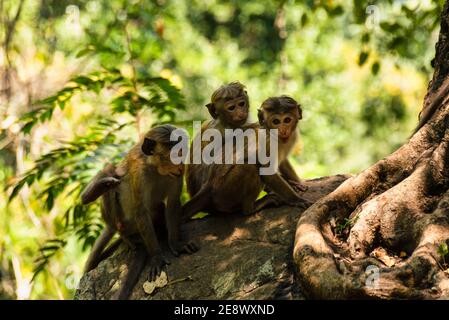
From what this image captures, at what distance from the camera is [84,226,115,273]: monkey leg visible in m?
6.48

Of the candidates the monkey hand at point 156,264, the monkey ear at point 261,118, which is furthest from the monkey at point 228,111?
the monkey hand at point 156,264

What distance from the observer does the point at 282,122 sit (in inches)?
262

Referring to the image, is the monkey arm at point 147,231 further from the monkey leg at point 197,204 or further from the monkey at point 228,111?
the monkey at point 228,111

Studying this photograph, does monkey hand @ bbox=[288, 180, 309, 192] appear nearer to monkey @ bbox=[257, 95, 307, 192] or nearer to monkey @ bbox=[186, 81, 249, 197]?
monkey @ bbox=[257, 95, 307, 192]

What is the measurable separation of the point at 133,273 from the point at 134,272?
1 centimetres

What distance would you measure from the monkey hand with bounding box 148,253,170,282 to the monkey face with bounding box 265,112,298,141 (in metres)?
1.69

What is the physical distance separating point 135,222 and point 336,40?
15403mm

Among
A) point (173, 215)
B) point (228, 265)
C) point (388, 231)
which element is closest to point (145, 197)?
point (173, 215)

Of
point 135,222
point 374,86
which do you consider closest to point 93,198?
point 135,222

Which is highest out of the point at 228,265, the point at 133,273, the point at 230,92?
the point at 230,92

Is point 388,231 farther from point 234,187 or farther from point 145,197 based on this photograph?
point 145,197

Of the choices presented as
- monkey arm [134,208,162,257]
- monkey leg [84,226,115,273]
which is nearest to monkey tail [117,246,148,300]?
monkey arm [134,208,162,257]

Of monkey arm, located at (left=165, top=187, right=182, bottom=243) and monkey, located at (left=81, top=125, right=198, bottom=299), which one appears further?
monkey arm, located at (left=165, top=187, right=182, bottom=243)
